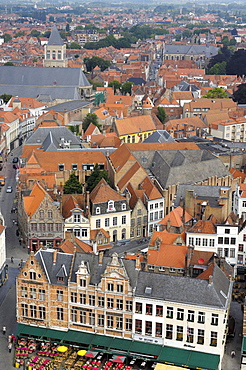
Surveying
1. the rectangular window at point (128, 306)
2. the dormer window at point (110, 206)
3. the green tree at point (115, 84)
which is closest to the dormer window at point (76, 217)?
the dormer window at point (110, 206)

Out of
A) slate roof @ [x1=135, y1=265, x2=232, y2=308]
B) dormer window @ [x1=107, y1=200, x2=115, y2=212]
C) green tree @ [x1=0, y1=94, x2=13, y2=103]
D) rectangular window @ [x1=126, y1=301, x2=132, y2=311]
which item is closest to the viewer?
slate roof @ [x1=135, y1=265, x2=232, y2=308]

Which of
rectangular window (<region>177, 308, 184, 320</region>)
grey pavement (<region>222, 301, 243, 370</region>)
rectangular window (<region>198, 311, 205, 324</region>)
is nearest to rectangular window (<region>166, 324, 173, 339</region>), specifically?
rectangular window (<region>177, 308, 184, 320</region>)

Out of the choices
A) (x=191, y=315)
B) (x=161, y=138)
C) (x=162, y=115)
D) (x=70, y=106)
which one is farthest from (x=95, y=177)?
(x=70, y=106)

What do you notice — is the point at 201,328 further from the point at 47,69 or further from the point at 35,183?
the point at 47,69

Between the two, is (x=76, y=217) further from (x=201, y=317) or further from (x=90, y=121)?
(x=90, y=121)

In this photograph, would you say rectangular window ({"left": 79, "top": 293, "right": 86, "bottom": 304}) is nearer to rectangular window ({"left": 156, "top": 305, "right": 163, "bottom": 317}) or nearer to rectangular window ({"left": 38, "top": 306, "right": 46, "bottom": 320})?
rectangular window ({"left": 38, "top": 306, "right": 46, "bottom": 320})

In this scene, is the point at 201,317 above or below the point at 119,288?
below

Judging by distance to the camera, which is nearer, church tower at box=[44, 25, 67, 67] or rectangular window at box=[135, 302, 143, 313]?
rectangular window at box=[135, 302, 143, 313]
